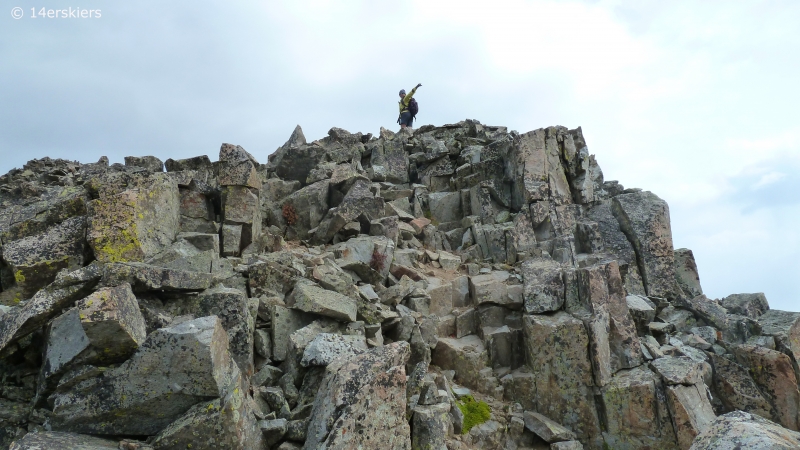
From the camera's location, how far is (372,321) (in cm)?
1205

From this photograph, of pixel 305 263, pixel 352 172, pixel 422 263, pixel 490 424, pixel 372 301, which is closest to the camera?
pixel 490 424

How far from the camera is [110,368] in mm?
7641

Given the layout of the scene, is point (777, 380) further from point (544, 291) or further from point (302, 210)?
point (302, 210)

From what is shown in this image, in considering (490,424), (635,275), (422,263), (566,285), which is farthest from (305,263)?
(635,275)

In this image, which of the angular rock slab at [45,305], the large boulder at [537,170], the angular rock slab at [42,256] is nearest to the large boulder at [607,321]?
the large boulder at [537,170]

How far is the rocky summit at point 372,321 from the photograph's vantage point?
24.8 ft

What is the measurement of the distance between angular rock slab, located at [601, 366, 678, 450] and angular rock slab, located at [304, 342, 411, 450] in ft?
21.5

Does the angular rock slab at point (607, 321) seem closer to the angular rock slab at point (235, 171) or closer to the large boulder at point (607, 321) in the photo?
the large boulder at point (607, 321)

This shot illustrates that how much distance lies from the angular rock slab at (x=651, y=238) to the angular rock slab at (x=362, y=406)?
15226 millimetres

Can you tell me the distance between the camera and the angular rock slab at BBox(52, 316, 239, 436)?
735 cm

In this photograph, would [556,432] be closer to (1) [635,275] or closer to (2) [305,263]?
(2) [305,263]

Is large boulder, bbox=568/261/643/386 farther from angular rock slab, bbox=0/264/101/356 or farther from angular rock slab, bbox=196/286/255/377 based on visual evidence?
angular rock slab, bbox=0/264/101/356

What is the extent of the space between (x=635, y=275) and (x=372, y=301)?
1294 cm

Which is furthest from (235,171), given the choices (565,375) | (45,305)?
(565,375)
